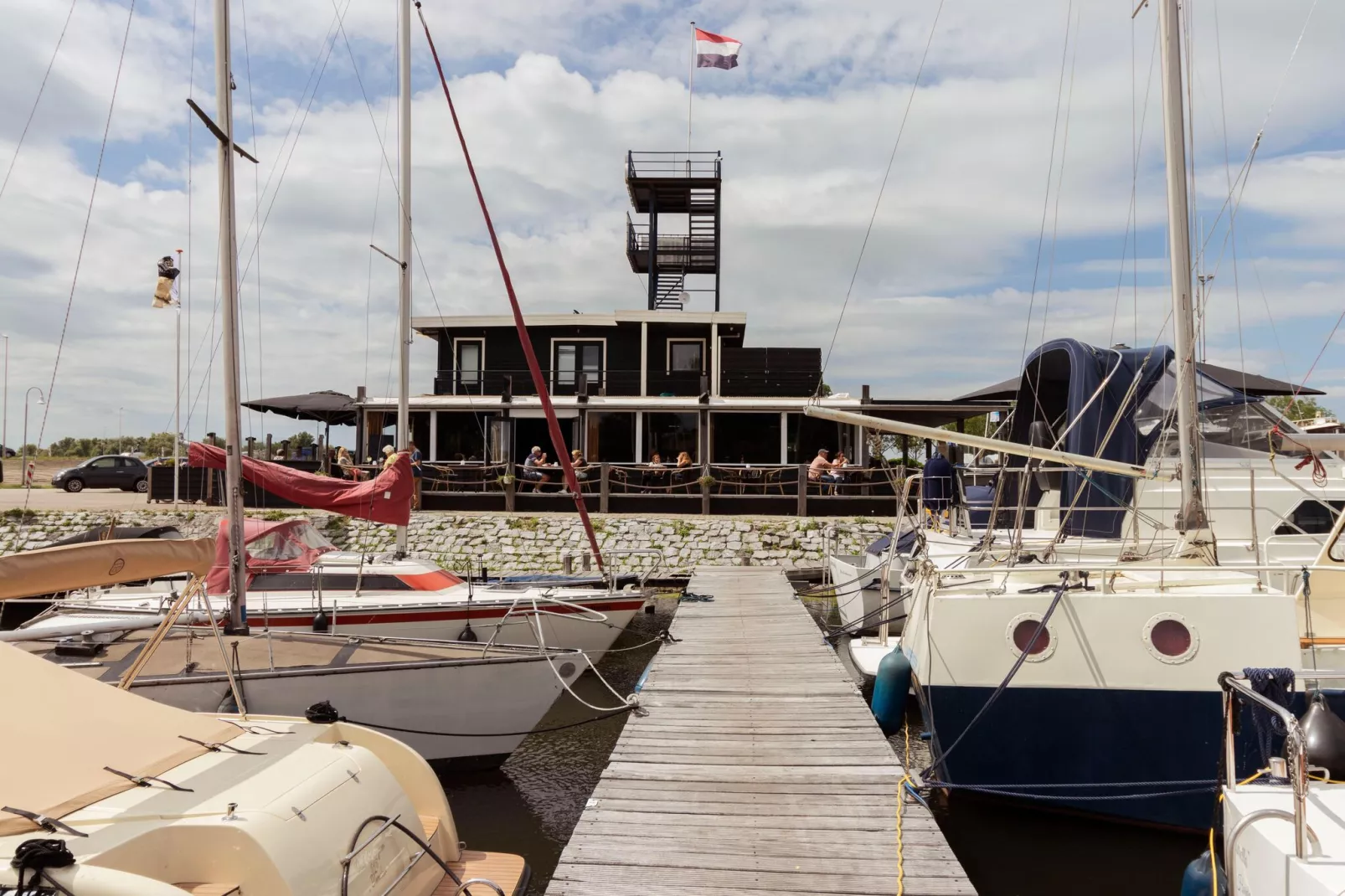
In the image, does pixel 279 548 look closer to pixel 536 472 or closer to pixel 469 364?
pixel 536 472

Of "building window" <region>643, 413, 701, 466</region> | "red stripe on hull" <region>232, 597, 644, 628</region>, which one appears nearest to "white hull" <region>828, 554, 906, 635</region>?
"red stripe on hull" <region>232, 597, 644, 628</region>

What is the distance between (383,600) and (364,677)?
3.63m

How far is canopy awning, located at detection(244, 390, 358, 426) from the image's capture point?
25.8 m

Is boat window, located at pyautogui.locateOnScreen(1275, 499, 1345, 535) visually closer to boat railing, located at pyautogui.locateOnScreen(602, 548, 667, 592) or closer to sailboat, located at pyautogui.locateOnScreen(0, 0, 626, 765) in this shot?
sailboat, located at pyautogui.locateOnScreen(0, 0, 626, 765)

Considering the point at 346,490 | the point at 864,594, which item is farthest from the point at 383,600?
the point at 864,594

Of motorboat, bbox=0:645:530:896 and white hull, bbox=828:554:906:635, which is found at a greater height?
motorboat, bbox=0:645:530:896

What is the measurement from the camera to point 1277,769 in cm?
442

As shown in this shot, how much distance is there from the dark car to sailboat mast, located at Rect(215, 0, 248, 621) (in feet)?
69.4

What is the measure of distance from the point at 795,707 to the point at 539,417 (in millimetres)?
17968

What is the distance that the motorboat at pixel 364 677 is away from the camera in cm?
799

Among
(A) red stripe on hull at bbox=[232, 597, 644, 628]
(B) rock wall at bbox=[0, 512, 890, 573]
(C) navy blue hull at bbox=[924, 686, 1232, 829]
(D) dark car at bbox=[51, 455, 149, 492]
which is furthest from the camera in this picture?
(D) dark car at bbox=[51, 455, 149, 492]

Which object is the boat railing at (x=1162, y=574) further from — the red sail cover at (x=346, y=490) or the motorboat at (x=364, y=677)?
the red sail cover at (x=346, y=490)

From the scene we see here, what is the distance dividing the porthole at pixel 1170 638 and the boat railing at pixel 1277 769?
3.60ft

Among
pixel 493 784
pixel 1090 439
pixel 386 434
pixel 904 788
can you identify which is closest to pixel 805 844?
pixel 904 788
